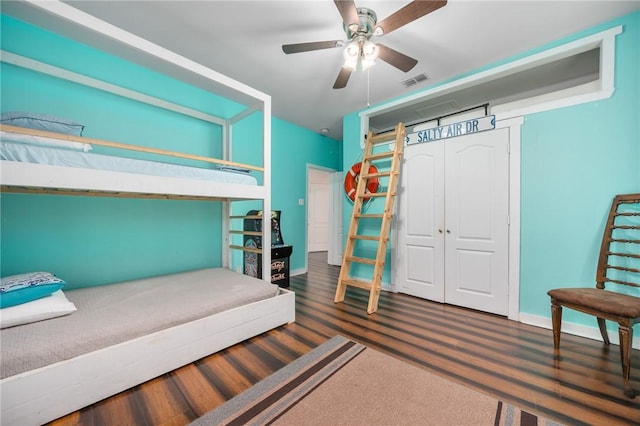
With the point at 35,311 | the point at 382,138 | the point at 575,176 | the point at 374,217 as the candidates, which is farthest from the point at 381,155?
the point at 35,311

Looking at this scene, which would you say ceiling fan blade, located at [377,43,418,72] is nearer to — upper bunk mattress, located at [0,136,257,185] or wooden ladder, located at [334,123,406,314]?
wooden ladder, located at [334,123,406,314]

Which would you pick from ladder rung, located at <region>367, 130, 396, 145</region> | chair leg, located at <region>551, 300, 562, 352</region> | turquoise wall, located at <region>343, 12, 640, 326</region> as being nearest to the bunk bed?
ladder rung, located at <region>367, 130, 396, 145</region>

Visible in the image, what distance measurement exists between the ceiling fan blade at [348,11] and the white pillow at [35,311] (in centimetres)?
258

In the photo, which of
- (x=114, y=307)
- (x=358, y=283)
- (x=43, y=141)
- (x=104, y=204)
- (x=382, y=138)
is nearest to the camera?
(x=43, y=141)

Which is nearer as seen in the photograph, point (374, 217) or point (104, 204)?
point (104, 204)

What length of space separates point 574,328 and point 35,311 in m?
4.03

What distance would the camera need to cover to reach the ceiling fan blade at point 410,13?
4.72 ft

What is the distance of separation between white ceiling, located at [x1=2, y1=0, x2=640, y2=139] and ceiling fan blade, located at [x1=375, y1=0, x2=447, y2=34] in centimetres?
29

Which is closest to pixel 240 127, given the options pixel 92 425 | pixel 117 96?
pixel 117 96

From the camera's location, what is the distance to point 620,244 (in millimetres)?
1961

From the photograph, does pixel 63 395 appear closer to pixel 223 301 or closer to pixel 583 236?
pixel 223 301

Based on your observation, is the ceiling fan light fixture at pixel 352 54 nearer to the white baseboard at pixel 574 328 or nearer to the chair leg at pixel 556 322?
the chair leg at pixel 556 322

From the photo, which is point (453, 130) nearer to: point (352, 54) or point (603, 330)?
point (352, 54)

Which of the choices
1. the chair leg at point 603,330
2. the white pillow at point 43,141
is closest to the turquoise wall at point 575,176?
the chair leg at point 603,330
